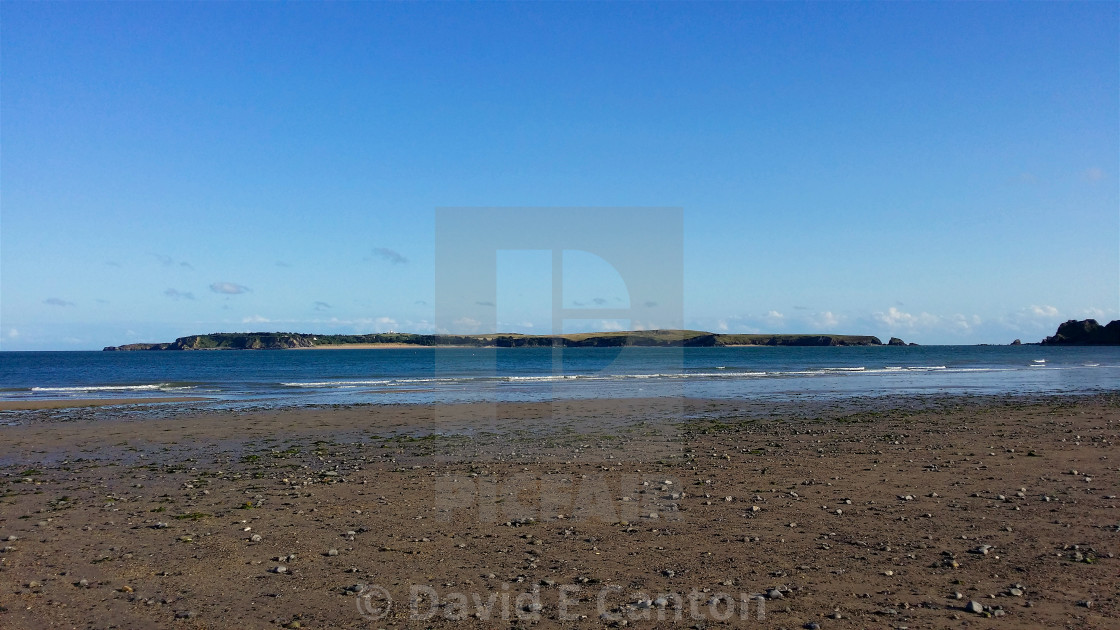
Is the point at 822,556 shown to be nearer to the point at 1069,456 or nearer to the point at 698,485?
the point at 698,485

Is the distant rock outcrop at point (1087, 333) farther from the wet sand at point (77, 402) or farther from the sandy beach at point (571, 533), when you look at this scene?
the wet sand at point (77, 402)

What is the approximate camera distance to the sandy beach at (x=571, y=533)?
7.05m

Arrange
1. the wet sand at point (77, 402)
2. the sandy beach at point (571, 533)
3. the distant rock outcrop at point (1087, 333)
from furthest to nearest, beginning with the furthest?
the distant rock outcrop at point (1087, 333)
the wet sand at point (77, 402)
the sandy beach at point (571, 533)

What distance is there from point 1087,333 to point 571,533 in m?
221

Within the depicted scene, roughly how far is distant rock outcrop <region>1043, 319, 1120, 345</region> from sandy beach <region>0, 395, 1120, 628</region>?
202 meters

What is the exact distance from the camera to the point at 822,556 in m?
8.45

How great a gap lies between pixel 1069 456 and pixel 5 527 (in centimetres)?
2053

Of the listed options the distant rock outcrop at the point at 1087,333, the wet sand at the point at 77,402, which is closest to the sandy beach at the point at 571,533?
the wet sand at the point at 77,402

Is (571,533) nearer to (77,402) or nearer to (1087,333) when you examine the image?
(77,402)

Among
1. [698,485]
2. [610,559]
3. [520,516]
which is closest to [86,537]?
[520,516]

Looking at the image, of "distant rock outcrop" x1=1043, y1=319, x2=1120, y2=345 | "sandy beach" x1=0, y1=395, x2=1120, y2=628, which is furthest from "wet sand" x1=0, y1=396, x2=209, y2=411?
"distant rock outcrop" x1=1043, y1=319, x2=1120, y2=345

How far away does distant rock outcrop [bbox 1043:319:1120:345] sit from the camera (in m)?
174

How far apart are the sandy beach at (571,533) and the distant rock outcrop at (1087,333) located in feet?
661

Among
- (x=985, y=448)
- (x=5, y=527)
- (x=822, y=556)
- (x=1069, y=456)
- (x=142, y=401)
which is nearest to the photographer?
(x=822, y=556)
